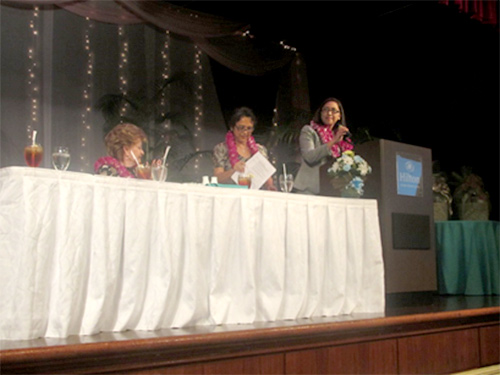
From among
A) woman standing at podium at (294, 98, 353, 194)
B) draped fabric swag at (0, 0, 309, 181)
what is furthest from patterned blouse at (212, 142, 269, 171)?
draped fabric swag at (0, 0, 309, 181)

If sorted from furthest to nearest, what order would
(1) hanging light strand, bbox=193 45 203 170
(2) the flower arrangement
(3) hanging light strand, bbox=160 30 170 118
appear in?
(1) hanging light strand, bbox=193 45 203 170
(3) hanging light strand, bbox=160 30 170 118
(2) the flower arrangement

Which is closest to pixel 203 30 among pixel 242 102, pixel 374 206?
pixel 242 102

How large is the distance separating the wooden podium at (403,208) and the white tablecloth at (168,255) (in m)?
0.41

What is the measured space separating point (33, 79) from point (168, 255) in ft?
8.46

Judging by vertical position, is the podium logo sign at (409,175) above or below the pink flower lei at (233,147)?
below

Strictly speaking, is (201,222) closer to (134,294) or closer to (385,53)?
(134,294)

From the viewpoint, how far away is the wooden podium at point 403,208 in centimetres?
309

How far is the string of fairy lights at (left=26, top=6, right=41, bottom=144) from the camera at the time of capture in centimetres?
409

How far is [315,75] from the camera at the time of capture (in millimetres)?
5484

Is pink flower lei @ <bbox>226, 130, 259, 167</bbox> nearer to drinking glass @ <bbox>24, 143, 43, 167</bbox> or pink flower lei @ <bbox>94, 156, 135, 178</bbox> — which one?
pink flower lei @ <bbox>94, 156, 135, 178</bbox>

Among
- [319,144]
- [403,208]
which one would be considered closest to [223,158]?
[319,144]

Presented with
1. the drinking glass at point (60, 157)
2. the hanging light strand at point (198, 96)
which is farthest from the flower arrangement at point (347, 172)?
the hanging light strand at point (198, 96)

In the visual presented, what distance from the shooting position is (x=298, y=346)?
7.05ft

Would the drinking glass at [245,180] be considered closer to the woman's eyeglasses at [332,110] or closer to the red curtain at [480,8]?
the woman's eyeglasses at [332,110]
